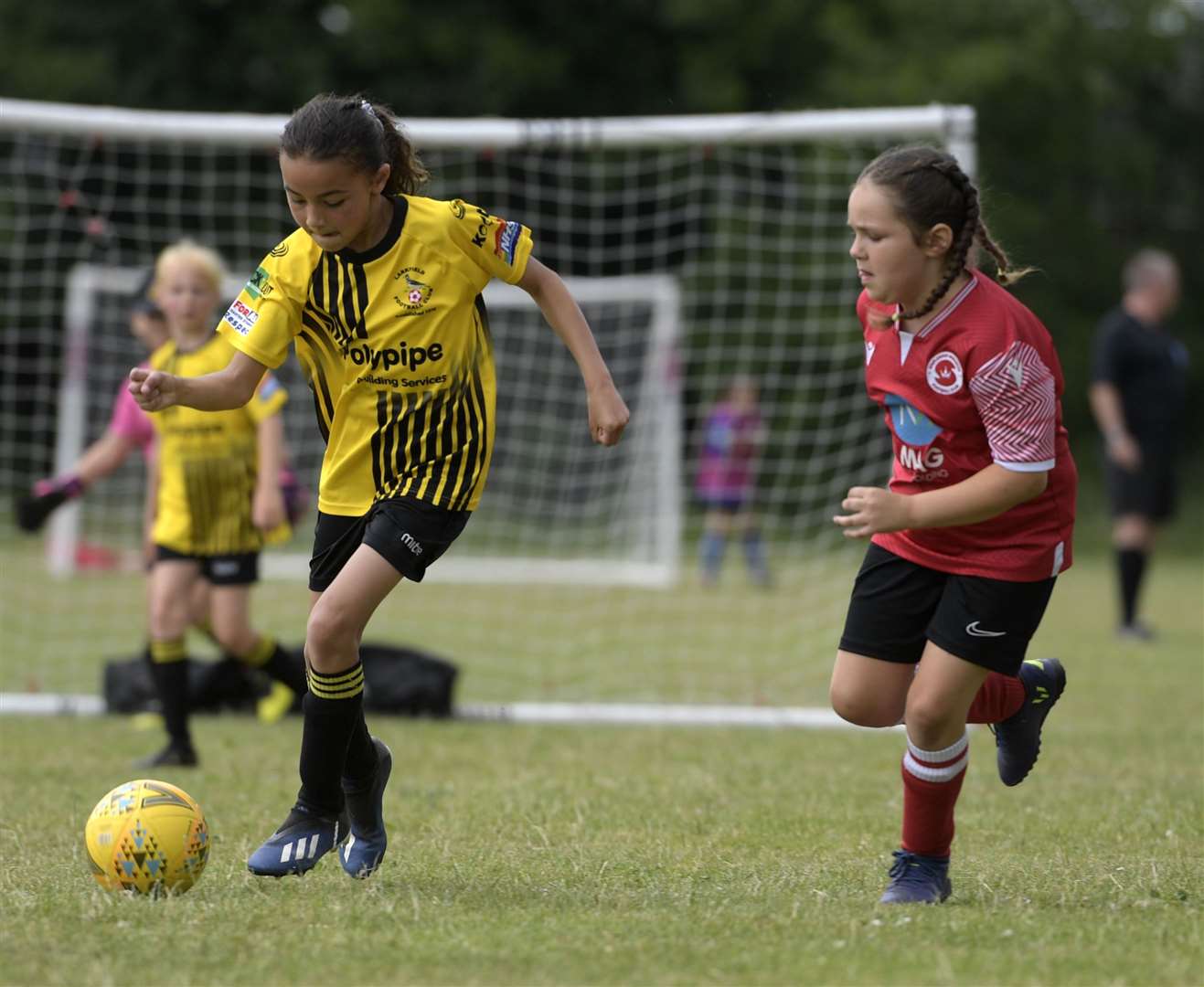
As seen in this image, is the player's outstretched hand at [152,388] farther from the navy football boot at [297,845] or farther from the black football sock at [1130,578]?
the black football sock at [1130,578]

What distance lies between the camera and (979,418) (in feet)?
12.1

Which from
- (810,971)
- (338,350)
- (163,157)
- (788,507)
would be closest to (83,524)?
(163,157)

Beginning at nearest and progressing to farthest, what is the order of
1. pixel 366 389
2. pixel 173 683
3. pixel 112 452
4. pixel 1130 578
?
pixel 366 389
pixel 173 683
pixel 112 452
pixel 1130 578

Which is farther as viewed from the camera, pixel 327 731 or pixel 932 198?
pixel 327 731

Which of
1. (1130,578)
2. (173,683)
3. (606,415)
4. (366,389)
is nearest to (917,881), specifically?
(606,415)

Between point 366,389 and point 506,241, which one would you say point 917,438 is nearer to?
point 506,241

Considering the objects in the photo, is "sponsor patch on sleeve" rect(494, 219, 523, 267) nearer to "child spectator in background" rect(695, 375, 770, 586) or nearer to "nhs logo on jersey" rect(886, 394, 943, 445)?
"nhs logo on jersey" rect(886, 394, 943, 445)

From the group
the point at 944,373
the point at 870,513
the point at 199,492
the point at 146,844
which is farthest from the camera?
the point at 199,492

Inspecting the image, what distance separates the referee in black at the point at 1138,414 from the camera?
1077 cm

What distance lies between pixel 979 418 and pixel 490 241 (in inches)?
49.4

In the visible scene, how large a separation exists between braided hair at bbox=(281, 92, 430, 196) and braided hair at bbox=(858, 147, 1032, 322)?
1.13 meters

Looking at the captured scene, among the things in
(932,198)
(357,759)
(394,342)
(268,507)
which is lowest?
(357,759)

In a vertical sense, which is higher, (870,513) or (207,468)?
(870,513)

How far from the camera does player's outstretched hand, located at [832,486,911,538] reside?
339 cm
